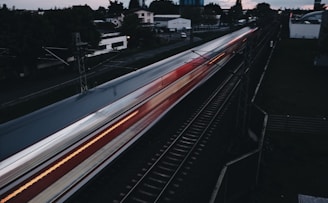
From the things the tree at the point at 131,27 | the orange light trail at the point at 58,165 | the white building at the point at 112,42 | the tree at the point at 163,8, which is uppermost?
the tree at the point at 163,8

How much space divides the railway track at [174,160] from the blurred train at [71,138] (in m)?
1.69

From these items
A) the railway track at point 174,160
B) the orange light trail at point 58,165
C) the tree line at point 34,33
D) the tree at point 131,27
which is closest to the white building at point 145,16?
the tree at point 131,27

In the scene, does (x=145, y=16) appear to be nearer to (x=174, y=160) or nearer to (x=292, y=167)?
(x=174, y=160)

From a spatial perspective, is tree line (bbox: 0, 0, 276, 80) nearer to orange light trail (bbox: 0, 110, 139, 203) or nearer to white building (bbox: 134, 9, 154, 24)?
orange light trail (bbox: 0, 110, 139, 203)

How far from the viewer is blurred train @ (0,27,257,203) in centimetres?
899

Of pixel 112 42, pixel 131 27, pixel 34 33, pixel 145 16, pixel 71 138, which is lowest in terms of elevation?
pixel 71 138

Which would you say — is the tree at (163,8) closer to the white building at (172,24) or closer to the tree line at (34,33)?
the white building at (172,24)

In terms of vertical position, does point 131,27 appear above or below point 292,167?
above

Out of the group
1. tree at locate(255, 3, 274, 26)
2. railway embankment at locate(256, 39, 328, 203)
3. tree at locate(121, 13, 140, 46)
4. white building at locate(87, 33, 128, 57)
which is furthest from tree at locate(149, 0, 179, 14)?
railway embankment at locate(256, 39, 328, 203)

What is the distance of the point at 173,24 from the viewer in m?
93.8

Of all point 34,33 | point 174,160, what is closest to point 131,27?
point 34,33

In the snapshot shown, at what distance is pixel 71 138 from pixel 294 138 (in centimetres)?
1266

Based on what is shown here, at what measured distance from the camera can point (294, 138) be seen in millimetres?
16422

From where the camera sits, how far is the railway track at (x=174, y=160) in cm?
1154
